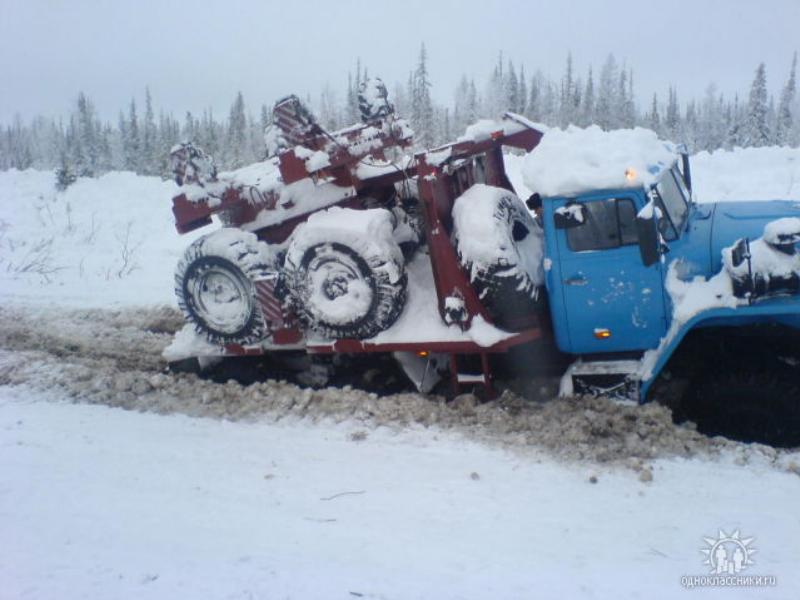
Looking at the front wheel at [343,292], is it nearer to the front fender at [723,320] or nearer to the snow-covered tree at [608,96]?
the front fender at [723,320]

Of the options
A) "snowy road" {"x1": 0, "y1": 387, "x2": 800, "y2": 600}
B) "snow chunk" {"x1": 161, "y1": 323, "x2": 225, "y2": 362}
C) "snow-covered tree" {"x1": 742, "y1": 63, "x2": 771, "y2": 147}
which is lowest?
"snowy road" {"x1": 0, "y1": 387, "x2": 800, "y2": 600}

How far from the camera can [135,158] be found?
64.1m

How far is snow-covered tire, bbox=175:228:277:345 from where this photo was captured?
6637mm

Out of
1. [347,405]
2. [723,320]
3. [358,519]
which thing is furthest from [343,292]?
[723,320]

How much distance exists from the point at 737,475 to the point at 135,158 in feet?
220

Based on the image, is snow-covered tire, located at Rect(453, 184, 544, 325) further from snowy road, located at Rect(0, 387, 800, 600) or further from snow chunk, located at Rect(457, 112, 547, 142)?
snowy road, located at Rect(0, 387, 800, 600)

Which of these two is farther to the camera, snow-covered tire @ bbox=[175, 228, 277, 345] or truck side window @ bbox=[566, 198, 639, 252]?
snow-covered tire @ bbox=[175, 228, 277, 345]

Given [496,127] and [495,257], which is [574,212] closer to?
[495,257]

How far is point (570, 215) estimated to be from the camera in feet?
18.4

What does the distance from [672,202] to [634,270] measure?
86cm

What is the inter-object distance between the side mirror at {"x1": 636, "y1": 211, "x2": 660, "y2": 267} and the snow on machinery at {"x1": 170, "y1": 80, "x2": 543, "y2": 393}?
3.36 feet

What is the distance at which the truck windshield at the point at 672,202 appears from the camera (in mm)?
5625

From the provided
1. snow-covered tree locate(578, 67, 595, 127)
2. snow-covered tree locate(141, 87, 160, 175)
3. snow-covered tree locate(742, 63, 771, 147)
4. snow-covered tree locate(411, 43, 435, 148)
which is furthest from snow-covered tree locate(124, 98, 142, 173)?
snow-covered tree locate(742, 63, 771, 147)

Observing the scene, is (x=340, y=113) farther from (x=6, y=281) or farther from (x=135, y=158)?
(x=6, y=281)
